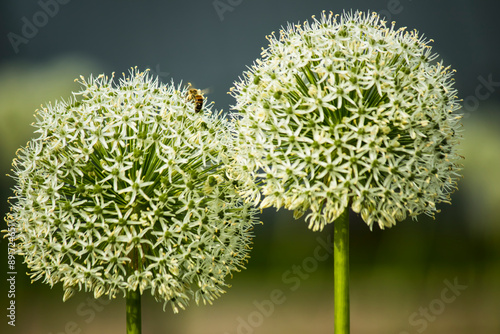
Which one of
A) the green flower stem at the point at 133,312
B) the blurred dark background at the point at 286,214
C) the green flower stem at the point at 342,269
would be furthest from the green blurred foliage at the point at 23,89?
the green flower stem at the point at 342,269

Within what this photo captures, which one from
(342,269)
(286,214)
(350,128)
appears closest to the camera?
(350,128)

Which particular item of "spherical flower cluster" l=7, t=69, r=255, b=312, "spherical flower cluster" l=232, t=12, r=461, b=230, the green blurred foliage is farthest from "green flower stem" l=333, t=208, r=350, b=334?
the green blurred foliage

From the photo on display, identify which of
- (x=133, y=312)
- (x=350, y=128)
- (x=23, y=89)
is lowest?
(x=133, y=312)

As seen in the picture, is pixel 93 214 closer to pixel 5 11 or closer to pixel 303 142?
pixel 303 142

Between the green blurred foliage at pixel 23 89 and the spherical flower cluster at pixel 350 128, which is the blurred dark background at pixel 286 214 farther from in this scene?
the spherical flower cluster at pixel 350 128

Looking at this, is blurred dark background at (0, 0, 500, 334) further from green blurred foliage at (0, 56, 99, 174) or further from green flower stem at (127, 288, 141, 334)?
green flower stem at (127, 288, 141, 334)

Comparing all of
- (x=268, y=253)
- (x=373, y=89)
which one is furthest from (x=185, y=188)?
(x=268, y=253)

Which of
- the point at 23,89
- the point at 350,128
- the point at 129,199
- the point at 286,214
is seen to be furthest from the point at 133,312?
the point at 23,89

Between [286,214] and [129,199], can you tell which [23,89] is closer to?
[129,199]
